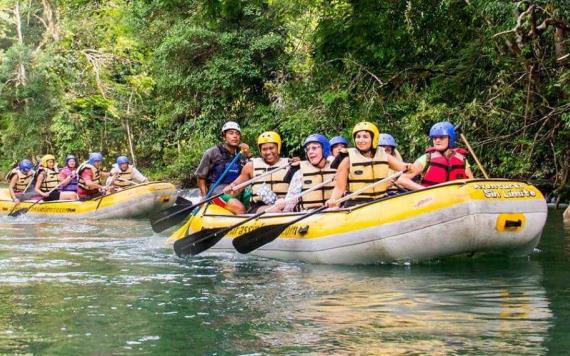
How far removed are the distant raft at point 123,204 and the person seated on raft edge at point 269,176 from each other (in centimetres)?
545

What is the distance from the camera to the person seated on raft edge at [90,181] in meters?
16.9

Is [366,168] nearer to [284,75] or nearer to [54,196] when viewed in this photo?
[54,196]

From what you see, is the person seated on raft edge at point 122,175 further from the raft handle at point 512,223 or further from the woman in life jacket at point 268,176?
the raft handle at point 512,223

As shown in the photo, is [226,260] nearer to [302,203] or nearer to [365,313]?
[302,203]

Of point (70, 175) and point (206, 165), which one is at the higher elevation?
point (70, 175)

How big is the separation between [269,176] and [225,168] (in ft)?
3.72

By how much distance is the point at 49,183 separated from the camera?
18141 mm

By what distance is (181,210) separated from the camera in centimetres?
1206

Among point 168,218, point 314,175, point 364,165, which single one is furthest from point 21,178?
point 364,165

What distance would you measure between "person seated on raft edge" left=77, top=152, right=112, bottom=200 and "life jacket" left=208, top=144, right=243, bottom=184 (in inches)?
220

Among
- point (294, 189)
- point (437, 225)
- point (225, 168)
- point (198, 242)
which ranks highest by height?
point (225, 168)

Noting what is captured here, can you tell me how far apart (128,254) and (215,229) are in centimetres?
102

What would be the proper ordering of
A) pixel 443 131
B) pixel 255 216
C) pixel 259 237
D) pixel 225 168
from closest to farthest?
pixel 443 131 → pixel 259 237 → pixel 255 216 → pixel 225 168

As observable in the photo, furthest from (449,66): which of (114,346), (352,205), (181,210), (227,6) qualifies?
(114,346)
